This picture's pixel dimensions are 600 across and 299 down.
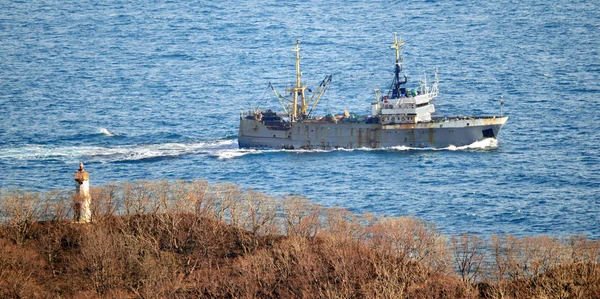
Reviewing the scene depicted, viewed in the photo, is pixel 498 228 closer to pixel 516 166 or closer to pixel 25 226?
pixel 516 166

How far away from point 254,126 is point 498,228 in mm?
49752

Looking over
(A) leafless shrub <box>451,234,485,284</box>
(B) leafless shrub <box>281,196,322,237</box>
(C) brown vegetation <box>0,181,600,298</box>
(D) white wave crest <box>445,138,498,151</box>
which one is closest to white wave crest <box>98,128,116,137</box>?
(D) white wave crest <box>445,138,498,151</box>

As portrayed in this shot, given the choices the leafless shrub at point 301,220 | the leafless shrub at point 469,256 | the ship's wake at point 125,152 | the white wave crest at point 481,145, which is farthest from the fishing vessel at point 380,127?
the leafless shrub at point 301,220

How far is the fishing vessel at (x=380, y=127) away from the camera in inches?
6496

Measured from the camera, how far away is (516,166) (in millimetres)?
155125

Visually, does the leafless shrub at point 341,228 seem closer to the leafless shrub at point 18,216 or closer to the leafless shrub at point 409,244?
the leafless shrub at point 409,244

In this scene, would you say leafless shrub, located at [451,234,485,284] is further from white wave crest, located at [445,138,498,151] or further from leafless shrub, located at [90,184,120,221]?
white wave crest, located at [445,138,498,151]

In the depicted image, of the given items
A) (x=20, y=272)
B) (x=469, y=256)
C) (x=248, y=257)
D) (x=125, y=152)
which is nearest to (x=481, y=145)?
(x=125, y=152)

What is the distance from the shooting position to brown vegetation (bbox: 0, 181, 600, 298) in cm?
9706

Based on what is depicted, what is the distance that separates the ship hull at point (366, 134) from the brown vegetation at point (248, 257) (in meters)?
50.4

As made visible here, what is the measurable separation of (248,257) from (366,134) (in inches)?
2623

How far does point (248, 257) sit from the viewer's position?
336 ft

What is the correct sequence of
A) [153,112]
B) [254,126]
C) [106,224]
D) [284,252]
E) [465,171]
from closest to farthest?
[284,252]
[106,224]
[465,171]
[254,126]
[153,112]

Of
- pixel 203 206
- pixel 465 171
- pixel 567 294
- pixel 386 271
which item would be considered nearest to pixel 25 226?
pixel 203 206
